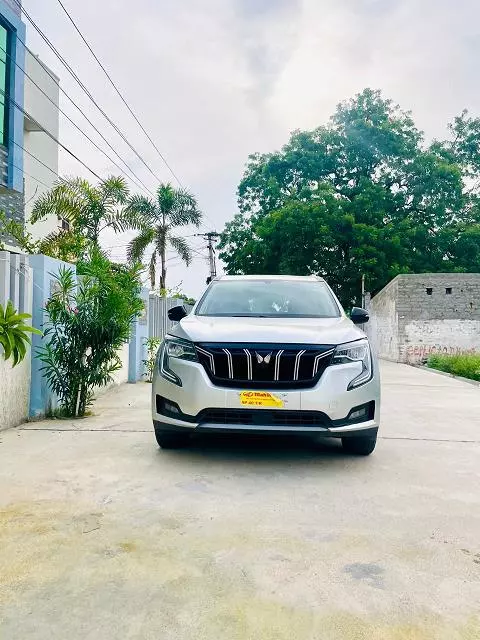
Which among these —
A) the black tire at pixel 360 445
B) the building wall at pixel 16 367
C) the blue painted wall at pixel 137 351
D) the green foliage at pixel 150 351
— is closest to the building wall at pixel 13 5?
the blue painted wall at pixel 137 351

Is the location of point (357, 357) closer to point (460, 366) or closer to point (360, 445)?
point (360, 445)

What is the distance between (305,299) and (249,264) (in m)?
24.0

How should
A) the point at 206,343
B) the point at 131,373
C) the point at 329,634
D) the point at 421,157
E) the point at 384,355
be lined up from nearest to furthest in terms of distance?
the point at 329,634 < the point at 206,343 < the point at 131,373 < the point at 384,355 < the point at 421,157

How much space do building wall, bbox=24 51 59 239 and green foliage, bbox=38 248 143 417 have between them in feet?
46.2

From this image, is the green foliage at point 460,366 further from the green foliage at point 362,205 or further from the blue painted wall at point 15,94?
the blue painted wall at point 15,94

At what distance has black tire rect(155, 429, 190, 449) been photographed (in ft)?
15.7

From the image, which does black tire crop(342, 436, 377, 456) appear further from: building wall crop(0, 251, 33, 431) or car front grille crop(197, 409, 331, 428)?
building wall crop(0, 251, 33, 431)

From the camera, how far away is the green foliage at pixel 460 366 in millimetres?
13748

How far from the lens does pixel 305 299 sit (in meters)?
5.71

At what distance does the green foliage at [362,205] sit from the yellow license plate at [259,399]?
22.5 m

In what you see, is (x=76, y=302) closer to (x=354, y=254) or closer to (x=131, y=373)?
(x=131, y=373)

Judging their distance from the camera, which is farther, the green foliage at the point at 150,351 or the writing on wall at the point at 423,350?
the writing on wall at the point at 423,350

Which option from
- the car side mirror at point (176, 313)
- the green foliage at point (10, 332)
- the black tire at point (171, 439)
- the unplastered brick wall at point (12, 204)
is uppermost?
the unplastered brick wall at point (12, 204)

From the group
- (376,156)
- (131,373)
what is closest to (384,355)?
(376,156)
